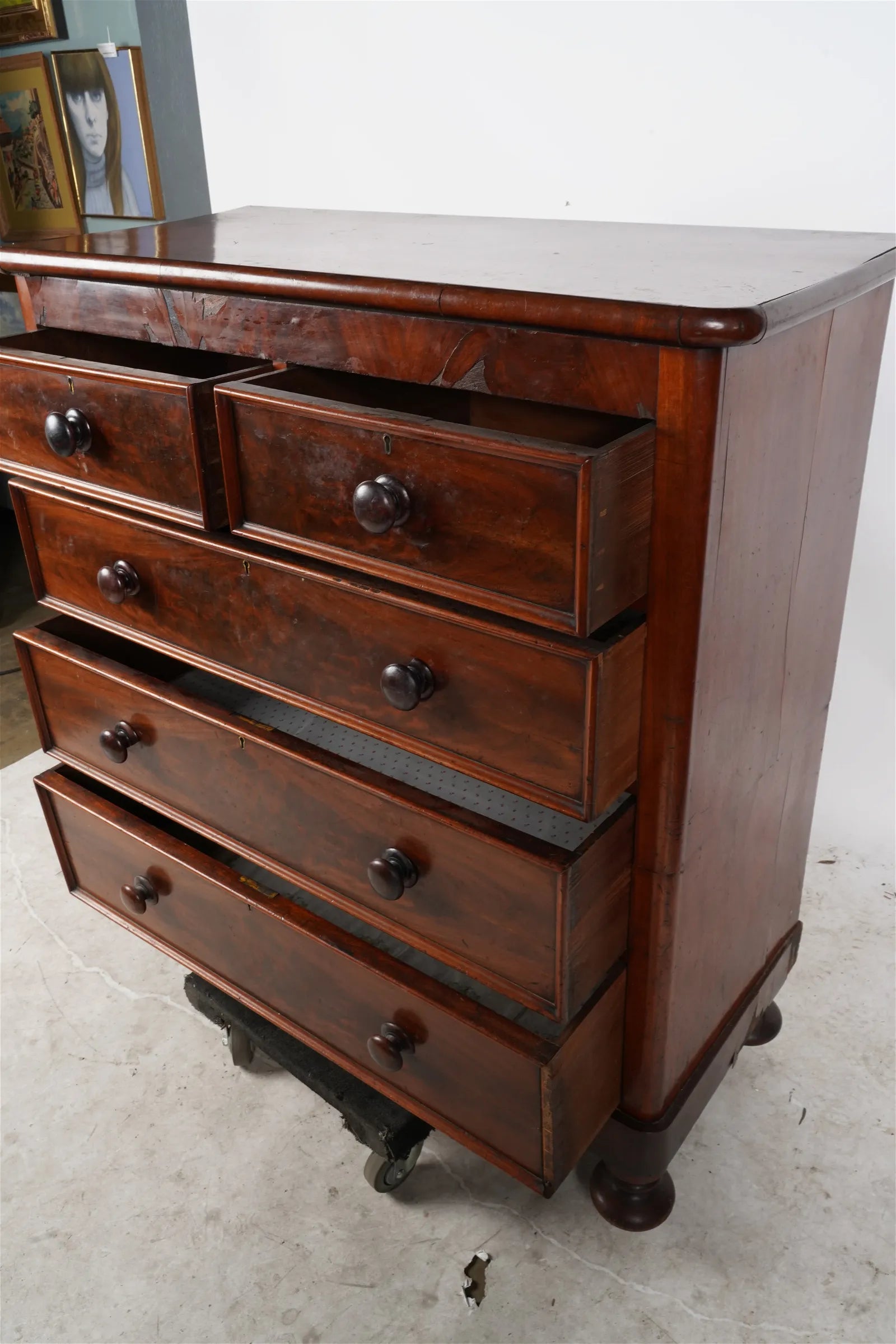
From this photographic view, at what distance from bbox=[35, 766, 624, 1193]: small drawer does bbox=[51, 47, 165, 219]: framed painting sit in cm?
137

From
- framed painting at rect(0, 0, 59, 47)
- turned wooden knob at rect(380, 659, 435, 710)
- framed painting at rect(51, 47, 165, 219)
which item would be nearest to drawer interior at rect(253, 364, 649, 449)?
turned wooden knob at rect(380, 659, 435, 710)

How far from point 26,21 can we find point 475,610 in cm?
218

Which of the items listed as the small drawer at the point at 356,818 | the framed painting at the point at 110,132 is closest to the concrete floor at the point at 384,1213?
the small drawer at the point at 356,818

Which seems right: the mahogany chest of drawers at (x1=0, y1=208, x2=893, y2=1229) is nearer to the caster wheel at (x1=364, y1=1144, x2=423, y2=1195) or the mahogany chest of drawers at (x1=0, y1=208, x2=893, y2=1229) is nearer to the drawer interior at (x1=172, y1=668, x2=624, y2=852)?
the drawer interior at (x1=172, y1=668, x2=624, y2=852)

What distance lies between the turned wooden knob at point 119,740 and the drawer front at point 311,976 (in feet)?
0.38

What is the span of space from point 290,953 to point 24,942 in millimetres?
763

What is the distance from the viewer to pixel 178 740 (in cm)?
135

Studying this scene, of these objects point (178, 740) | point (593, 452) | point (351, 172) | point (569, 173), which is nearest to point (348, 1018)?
point (178, 740)

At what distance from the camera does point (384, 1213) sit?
4.41 ft

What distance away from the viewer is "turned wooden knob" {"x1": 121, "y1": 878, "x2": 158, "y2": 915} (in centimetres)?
149

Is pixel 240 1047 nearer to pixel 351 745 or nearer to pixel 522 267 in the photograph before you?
pixel 351 745

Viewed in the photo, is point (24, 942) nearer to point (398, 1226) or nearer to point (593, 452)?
point (398, 1226)

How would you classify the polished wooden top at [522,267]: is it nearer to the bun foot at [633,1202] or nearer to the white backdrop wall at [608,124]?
the white backdrop wall at [608,124]

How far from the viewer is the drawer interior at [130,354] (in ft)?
4.32
